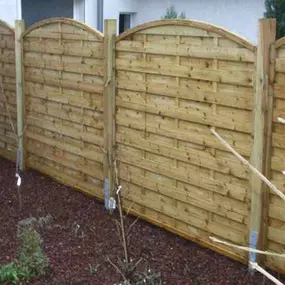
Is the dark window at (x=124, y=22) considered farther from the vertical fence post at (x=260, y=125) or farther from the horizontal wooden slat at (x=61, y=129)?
the vertical fence post at (x=260, y=125)

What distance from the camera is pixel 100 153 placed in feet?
19.1

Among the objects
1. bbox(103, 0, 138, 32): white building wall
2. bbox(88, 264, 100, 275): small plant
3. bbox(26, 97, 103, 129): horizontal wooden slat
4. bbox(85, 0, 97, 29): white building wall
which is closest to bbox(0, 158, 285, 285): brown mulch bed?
bbox(88, 264, 100, 275): small plant

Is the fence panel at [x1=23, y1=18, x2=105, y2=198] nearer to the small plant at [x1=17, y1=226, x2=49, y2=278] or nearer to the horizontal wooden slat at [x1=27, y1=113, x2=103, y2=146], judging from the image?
the horizontal wooden slat at [x1=27, y1=113, x2=103, y2=146]

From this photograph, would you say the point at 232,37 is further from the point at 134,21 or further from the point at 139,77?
the point at 134,21

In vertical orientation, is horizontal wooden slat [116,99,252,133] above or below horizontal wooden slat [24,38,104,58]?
below

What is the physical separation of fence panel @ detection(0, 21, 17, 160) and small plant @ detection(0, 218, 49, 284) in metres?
3.03

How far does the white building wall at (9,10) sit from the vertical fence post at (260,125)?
805 cm

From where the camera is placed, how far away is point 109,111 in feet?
18.1

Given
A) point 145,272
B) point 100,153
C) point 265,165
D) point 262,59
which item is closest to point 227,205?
point 265,165

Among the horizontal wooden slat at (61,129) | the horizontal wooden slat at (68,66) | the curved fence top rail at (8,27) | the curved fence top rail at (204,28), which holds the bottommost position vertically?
the horizontal wooden slat at (61,129)

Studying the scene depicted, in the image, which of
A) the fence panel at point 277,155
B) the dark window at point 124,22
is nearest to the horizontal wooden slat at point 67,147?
the fence panel at point 277,155

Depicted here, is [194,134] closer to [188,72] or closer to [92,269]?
[188,72]

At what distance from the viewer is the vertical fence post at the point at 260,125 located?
3.86m

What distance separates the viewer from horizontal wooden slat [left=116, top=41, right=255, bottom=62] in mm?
4051
